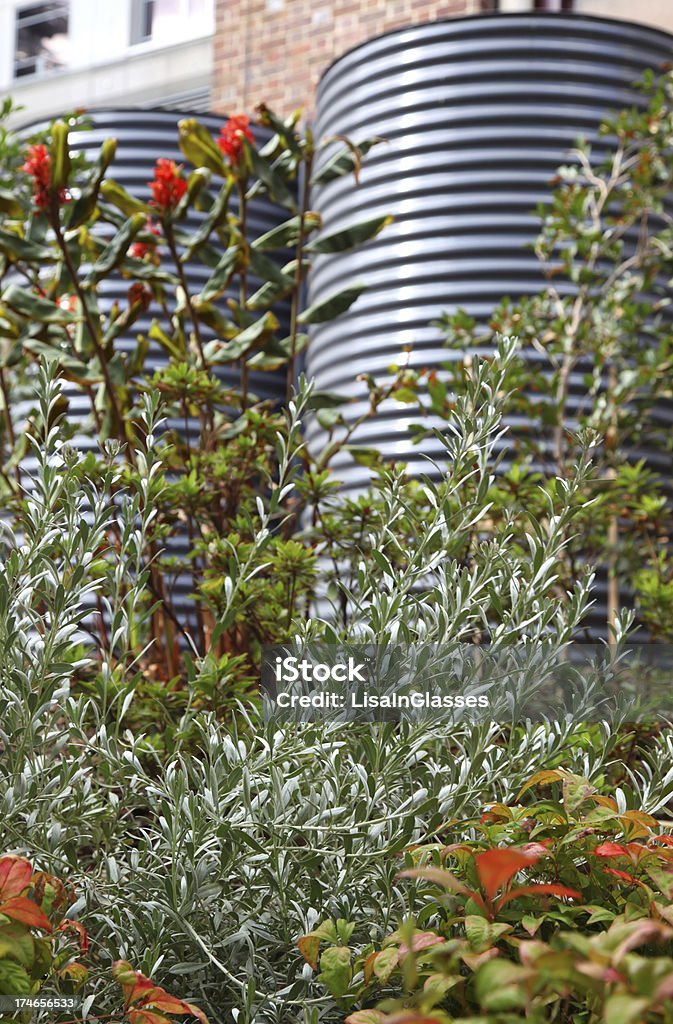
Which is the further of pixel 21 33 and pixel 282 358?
pixel 21 33

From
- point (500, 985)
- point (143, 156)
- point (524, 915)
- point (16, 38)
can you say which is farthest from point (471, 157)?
point (16, 38)

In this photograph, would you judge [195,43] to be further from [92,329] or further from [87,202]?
[92,329]

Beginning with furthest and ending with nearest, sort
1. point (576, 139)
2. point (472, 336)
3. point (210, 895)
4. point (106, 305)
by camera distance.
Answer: point (106, 305)
point (576, 139)
point (472, 336)
point (210, 895)

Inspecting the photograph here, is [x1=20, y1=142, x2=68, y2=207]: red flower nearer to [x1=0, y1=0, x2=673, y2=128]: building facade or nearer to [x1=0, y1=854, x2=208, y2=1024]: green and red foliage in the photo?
[x1=0, y1=0, x2=673, y2=128]: building facade

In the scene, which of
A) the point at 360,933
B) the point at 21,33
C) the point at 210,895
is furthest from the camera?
the point at 21,33

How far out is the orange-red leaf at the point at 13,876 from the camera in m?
1.04

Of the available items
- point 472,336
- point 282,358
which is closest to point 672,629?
point 282,358

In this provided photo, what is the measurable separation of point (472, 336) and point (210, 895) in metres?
3.05

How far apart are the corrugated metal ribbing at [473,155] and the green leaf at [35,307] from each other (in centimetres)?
205

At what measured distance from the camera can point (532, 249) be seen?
14.1 feet

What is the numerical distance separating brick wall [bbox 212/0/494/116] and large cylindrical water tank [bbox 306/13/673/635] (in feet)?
5.65

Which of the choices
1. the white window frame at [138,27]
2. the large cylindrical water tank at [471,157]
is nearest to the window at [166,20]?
the white window frame at [138,27]

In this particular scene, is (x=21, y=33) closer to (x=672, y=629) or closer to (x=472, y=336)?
(x=472, y=336)

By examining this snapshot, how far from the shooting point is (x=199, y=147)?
263cm
